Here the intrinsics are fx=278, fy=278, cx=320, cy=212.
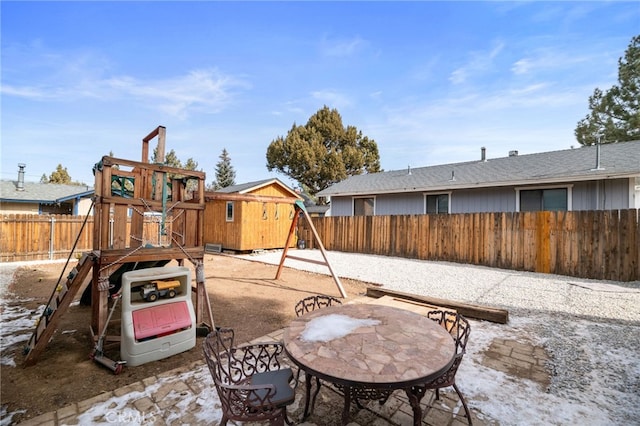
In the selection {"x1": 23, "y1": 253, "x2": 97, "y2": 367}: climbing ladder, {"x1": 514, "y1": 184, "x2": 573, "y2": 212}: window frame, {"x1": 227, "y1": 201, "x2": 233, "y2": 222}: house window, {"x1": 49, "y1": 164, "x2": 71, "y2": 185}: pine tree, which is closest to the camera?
{"x1": 23, "y1": 253, "x2": 97, "y2": 367}: climbing ladder

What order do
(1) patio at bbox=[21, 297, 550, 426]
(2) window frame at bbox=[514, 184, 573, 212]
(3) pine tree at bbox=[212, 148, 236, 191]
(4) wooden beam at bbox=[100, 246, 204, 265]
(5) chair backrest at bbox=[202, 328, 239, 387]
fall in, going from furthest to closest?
(3) pine tree at bbox=[212, 148, 236, 191] < (2) window frame at bbox=[514, 184, 573, 212] < (4) wooden beam at bbox=[100, 246, 204, 265] < (1) patio at bbox=[21, 297, 550, 426] < (5) chair backrest at bbox=[202, 328, 239, 387]

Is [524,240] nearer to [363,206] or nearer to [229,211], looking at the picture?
[363,206]

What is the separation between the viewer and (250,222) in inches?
495

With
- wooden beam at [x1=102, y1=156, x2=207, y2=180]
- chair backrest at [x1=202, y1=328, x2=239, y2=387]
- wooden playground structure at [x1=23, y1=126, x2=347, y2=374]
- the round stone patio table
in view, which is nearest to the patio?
the round stone patio table

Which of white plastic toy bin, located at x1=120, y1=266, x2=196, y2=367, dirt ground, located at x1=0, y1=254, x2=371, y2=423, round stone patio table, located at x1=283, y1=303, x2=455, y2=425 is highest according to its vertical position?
round stone patio table, located at x1=283, y1=303, x2=455, y2=425

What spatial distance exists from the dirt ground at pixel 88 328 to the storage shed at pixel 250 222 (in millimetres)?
3927

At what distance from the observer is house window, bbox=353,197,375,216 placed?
45.3ft

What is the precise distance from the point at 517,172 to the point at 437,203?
2978mm

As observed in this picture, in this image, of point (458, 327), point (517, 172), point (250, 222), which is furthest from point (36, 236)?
point (517, 172)

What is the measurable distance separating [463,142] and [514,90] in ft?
23.0

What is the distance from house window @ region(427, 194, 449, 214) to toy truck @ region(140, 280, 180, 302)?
10.7 meters

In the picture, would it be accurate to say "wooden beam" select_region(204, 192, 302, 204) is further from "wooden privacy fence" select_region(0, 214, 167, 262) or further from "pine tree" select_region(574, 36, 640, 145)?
"pine tree" select_region(574, 36, 640, 145)

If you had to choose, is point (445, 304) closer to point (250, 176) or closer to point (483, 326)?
point (483, 326)

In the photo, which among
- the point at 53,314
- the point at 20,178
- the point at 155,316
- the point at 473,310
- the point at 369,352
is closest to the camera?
the point at 369,352
